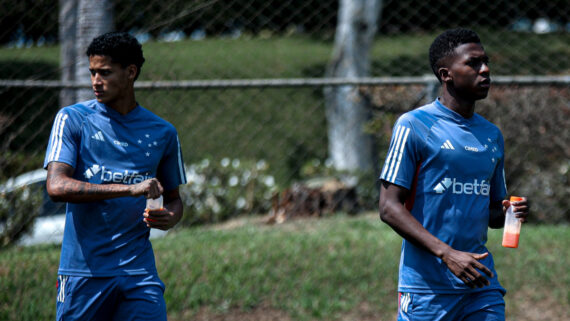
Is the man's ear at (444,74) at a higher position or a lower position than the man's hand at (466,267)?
higher

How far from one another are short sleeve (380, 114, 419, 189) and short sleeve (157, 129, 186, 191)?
46.6 inches

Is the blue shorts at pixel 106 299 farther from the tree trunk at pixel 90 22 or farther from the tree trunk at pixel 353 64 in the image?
the tree trunk at pixel 353 64

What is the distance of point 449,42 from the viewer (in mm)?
3334

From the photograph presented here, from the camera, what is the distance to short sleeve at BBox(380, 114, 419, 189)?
10.5 ft

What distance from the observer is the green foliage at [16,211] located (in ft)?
20.4

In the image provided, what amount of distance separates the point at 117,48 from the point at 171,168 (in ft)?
2.36

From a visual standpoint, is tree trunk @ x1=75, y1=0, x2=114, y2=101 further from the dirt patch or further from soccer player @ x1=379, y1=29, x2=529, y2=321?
soccer player @ x1=379, y1=29, x2=529, y2=321

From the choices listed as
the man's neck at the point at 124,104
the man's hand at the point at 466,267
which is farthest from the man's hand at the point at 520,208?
the man's neck at the point at 124,104

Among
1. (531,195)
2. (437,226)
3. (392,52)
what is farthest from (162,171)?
(392,52)

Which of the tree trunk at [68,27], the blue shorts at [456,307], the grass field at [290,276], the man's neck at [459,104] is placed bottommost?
the grass field at [290,276]

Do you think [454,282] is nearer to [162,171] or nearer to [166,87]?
[162,171]

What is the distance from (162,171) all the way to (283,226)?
468 cm

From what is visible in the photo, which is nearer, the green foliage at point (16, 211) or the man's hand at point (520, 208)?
the man's hand at point (520, 208)

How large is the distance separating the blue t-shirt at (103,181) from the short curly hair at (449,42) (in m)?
1.57
